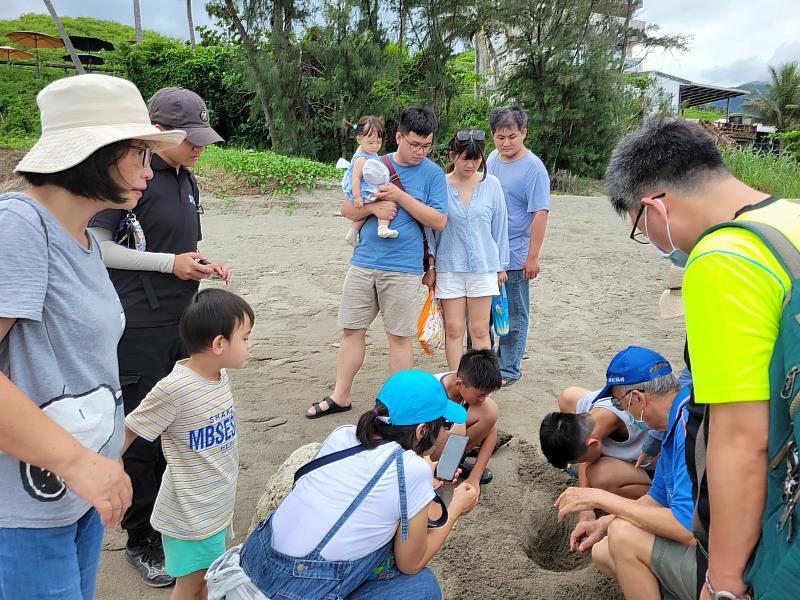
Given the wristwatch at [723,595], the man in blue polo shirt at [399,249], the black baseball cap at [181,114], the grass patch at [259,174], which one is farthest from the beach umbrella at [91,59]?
the wristwatch at [723,595]

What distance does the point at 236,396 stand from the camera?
443cm

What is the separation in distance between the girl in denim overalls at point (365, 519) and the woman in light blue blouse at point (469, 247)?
1.98m

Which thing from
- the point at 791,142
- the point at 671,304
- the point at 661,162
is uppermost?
the point at 791,142

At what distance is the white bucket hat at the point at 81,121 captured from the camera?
1.45 meters

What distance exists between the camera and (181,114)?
8.75 feet

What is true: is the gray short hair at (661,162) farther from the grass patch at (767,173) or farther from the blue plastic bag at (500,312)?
the grass patch at (767,173)

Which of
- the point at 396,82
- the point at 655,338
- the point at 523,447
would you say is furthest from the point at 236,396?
the point at 396,82

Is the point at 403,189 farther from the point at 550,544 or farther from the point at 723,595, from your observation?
the point at 723,595

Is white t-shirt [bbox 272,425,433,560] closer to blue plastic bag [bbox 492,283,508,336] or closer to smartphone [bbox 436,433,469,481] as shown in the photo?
smartphone [bbox 436,433,469,481]

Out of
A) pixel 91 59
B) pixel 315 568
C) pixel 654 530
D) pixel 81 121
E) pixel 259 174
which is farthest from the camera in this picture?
pixel 91 59

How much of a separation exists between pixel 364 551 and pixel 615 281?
6.34 m

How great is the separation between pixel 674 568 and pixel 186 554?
1.73 metres

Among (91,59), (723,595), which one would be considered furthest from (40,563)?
(91,59)

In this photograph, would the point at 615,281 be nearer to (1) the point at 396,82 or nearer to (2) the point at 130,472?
(2) the point at 130,472
